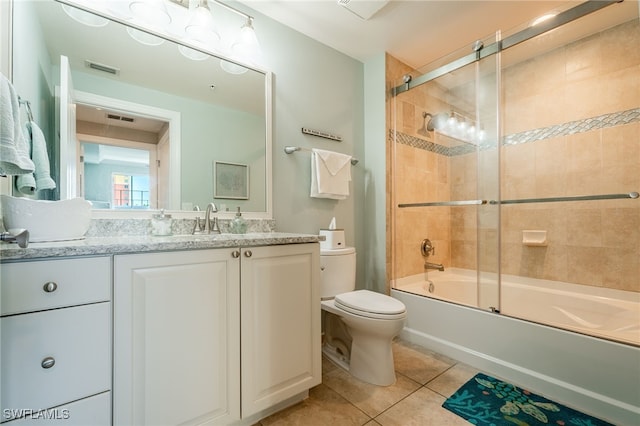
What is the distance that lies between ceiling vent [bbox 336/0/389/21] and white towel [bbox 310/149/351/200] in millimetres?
944

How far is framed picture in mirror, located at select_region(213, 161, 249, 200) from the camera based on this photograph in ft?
5.28

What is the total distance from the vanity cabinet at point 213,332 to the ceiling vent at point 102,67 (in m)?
1.04

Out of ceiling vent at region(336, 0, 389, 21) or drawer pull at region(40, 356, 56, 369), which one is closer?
drawer pull at region(40, 356, 56, 369)

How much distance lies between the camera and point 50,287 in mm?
767

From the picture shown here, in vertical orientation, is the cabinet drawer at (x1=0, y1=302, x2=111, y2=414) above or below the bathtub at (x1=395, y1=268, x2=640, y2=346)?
above

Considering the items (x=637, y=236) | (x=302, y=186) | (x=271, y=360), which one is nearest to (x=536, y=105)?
(x=637, y=236)

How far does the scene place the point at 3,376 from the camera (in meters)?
0.71

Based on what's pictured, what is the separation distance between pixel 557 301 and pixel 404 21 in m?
2.34

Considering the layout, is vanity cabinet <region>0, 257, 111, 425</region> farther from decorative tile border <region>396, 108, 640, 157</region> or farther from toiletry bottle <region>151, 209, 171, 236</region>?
decorative tile border <region>396, 108, 640, 157</region>

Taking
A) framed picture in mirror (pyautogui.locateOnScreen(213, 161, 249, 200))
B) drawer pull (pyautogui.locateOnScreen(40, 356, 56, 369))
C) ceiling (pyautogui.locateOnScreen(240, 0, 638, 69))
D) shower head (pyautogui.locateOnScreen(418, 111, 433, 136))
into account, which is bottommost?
drawer pull (pyautogui.locateOnScreen(40, 356, 56, 369))

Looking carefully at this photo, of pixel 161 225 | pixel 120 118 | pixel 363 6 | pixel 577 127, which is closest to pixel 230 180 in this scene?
pixel 161 225

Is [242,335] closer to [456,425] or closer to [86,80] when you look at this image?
[456,425]

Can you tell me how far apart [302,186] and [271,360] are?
118 centimetres

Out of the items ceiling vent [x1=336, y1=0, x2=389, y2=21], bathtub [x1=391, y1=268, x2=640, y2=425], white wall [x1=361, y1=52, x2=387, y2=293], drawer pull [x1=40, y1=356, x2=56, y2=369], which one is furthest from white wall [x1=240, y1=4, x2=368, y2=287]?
drawer pull [x1=40, y1=356, x2=56, y2=369]
